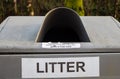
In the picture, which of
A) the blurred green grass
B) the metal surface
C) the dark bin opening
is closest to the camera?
the metal surface

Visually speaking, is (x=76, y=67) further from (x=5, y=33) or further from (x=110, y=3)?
(x=110, y=3)

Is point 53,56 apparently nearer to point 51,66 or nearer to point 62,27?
point 51,66

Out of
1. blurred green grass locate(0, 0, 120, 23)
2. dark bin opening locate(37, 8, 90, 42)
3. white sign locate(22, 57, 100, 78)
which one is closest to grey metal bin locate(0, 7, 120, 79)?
white sign locate(22, 57, 100, 78)

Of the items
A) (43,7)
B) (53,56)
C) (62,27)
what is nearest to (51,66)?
(53,56)

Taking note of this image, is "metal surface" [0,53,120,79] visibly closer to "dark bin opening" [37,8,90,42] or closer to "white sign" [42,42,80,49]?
"white sign" [42,42,80,49]

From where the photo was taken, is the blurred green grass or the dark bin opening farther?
the blurred green grass

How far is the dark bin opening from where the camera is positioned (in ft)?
8.72

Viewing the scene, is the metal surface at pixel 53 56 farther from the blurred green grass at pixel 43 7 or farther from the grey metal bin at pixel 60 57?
the blurred green grass at pixel 43 7

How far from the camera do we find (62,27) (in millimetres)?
2889

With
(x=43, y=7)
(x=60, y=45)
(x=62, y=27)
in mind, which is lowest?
(x=43, y=7)

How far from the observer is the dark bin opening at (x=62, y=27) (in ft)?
8.72

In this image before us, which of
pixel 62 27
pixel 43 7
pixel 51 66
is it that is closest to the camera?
pixel 51 66

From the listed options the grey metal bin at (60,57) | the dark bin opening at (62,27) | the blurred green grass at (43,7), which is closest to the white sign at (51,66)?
the grey metal bin at (60,57)

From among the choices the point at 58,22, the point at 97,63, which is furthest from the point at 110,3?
the point at 97,63
